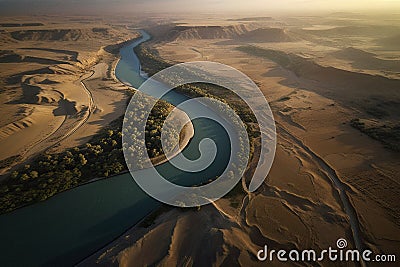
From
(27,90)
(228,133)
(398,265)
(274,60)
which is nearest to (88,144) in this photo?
(228,133)

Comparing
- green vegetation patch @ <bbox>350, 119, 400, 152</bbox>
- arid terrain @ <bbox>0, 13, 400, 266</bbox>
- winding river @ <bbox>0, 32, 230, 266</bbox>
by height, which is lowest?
winding river @ <bbox>0, 32, 230, 266</bbox>

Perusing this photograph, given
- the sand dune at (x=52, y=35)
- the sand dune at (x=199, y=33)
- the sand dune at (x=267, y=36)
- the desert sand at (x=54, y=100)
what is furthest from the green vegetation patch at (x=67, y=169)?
the sand dune at (x=267, y=36)

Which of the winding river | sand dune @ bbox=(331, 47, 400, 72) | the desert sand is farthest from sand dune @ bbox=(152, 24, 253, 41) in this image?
the winding river

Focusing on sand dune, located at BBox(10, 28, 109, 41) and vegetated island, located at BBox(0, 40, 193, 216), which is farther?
sand dune, located at BBox(10, 28, 109, 41)

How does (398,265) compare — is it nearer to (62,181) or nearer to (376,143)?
(376,143)

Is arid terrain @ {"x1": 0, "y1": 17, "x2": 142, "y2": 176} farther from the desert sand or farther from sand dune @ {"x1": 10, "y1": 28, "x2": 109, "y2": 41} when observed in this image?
sand dune @ {"x1": 10, "y1": 28, "x2": 109, "y2": 41}

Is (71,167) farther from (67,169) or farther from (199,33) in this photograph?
(199,33)
